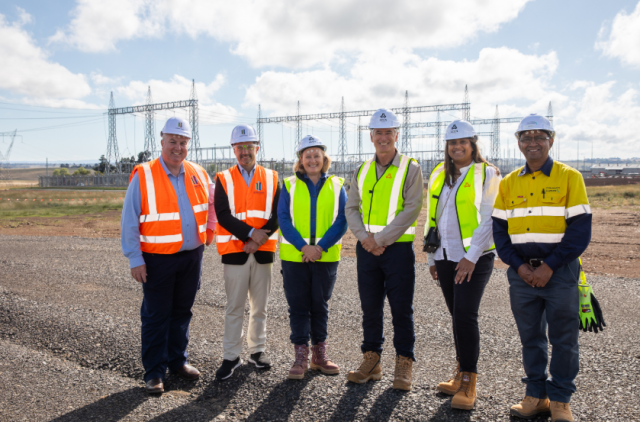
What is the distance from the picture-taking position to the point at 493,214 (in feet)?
11.8

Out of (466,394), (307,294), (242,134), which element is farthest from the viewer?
(242,134)

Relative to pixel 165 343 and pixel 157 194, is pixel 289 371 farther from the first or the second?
pixel 157 194

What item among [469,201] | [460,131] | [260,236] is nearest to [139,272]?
[260,236]

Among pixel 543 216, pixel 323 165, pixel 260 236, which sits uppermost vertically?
pixel 323 165

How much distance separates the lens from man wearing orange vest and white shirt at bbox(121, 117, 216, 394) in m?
4.06

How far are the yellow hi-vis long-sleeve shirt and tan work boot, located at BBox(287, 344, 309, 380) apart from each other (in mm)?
2069

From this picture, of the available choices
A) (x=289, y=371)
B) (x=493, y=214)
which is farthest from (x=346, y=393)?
(x=493, y=214)

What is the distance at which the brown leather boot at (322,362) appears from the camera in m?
4.24

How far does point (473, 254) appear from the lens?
11.8ft

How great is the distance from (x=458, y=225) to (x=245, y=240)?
206 cm

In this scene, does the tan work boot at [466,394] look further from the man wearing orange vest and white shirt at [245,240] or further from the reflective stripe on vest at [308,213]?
the man wearing orange vest and white shirt at [245,240]

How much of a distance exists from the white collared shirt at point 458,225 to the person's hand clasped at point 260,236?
5.48 feet

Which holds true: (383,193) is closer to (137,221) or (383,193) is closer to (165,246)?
(165,246)

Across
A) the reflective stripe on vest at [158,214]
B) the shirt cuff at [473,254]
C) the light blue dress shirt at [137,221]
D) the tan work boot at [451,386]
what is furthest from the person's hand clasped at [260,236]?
the tan work boot at [451,386]
